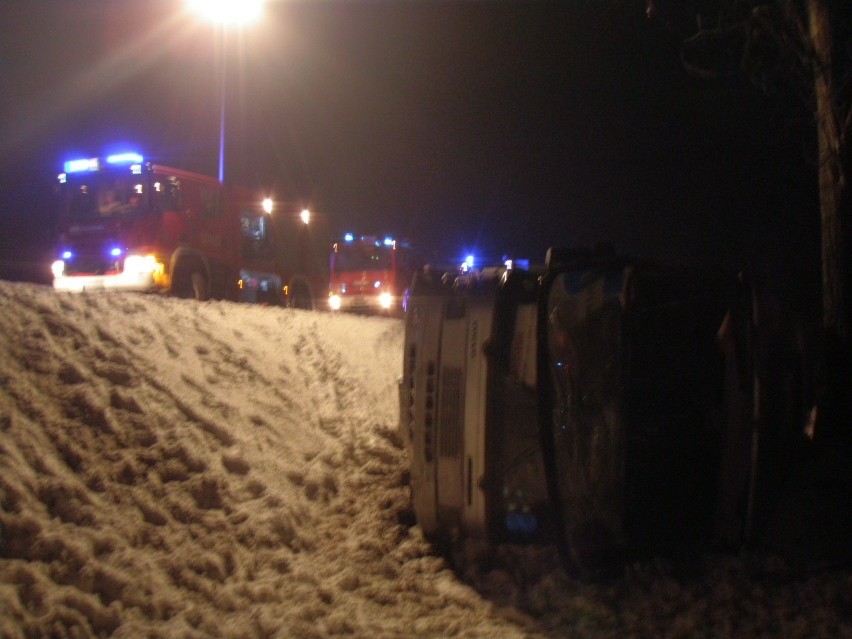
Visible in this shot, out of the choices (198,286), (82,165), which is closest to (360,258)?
(198,286)

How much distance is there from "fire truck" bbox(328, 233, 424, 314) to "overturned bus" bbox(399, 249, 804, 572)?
1979 cm

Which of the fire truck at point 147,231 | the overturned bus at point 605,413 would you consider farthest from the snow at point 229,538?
the fire truck at point 147,231

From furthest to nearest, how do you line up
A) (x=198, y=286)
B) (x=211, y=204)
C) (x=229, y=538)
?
(x=211, y=204) → (x=198, y=286) → (x=229, y=538)

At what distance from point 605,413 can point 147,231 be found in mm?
10256

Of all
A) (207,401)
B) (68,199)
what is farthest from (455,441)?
(68,199)

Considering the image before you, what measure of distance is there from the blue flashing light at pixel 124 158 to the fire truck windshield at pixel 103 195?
0.73 ft

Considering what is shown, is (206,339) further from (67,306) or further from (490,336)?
(490,336)

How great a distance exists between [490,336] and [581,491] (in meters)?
1.08

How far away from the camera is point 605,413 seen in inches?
194

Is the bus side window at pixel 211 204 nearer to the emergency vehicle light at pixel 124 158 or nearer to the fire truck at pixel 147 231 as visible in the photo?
the fire truck at pixel 147 231

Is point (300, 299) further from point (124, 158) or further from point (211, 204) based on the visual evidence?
point (124, 158)

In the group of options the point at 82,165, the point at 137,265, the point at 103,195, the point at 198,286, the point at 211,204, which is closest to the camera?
the point at 137,265

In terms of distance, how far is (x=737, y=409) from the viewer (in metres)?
4.88

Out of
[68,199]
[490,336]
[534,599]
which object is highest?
[68,199]
